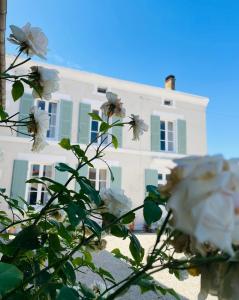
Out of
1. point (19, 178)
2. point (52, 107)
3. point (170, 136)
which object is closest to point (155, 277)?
point (19, 178)

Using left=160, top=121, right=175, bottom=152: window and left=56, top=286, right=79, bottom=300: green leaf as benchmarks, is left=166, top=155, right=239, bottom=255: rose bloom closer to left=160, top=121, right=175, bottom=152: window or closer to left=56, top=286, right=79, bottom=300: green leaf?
left=56, top=286, right=79, bottom=300: green leaf

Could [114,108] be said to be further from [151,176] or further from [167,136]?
[167,136]

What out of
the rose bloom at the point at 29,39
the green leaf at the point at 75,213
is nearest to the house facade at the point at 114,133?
the rose bloom at the point at 29,39

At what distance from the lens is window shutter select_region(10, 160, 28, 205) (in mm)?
7535

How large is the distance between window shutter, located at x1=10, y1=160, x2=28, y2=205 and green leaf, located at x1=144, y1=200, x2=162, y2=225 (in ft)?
24.5

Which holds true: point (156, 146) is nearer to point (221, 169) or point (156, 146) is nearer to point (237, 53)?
point (237, 53)

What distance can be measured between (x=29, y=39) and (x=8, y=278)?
0.69m

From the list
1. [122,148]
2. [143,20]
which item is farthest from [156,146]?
[143,20]

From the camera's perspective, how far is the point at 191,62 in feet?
39.0

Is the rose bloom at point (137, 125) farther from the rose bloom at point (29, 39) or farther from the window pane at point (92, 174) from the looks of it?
the window pane at point (92, 174)

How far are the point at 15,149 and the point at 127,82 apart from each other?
457 cm

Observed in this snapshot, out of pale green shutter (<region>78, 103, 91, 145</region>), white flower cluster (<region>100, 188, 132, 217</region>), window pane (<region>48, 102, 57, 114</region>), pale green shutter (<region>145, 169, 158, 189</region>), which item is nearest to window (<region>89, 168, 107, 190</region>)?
pale green shutter (<region>78, 103, 91, 145</region>)

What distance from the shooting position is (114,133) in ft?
29.4

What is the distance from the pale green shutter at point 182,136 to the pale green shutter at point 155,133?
2.79ft
